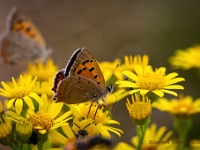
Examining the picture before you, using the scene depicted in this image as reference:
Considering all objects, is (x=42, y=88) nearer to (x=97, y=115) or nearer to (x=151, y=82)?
(x=97, y=115)

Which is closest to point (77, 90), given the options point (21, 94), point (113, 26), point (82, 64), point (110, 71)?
point (82, 64)

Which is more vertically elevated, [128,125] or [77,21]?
[77,21]

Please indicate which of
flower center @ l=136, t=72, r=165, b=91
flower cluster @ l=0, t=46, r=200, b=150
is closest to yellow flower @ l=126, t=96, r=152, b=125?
flower cluster @ l=0, t=46, r=200, b=150

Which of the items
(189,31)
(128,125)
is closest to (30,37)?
(128,125)

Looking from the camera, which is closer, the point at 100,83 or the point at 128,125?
the point at 100,83

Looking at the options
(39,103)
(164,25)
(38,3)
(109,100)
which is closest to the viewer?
(39,103)

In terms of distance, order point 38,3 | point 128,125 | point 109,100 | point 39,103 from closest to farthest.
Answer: point 39,103, point 109,100, point 128,125, point 38,3

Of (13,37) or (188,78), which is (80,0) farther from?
(13,37)
